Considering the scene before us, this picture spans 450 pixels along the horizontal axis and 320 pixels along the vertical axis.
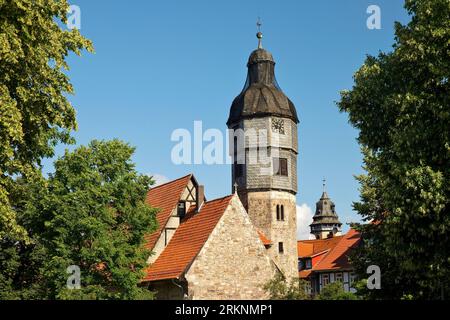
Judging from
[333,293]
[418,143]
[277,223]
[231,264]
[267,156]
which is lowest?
[333,293]

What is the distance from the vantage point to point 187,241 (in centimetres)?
3472

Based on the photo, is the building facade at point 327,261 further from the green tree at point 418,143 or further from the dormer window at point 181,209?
the green tree at point 418,143

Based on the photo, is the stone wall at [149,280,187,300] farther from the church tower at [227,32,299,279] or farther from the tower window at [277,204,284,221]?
the tower window at [277,204,284,221]

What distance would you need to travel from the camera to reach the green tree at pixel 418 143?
60.7ft

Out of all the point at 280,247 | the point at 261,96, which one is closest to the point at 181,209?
the point at 280,247

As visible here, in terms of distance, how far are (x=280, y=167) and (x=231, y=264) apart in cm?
2047

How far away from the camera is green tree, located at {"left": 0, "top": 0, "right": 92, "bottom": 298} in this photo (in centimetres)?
1702

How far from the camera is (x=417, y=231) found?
19141mm

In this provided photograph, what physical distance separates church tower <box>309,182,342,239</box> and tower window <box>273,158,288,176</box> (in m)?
70.2

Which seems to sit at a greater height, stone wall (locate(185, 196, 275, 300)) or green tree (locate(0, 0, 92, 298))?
green tree (locate(0, 0, 92, 298))

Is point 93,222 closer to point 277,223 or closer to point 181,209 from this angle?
point 181,209

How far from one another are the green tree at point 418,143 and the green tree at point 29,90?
9689 mm

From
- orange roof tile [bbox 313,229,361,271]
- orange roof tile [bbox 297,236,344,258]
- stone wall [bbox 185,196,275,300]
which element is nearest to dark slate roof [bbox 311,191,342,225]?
orange roof tile [bbox 297,236,344,258]

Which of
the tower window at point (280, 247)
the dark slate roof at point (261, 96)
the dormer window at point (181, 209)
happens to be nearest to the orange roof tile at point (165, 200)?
the dormer window at point (181, 209)
